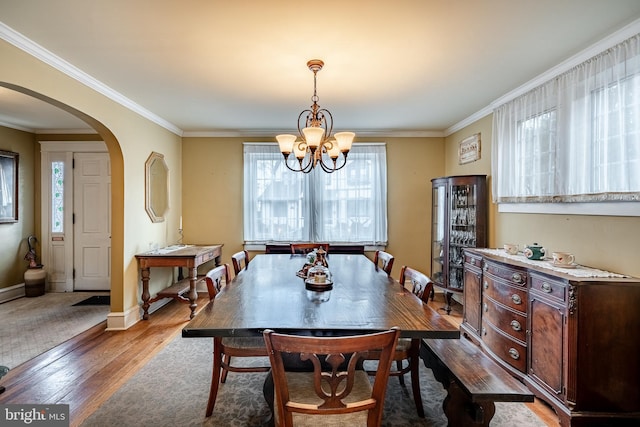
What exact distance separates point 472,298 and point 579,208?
4.11 ft

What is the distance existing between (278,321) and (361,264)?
170 centimetres

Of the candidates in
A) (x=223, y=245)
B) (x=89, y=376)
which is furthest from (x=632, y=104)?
(x=223, y=245)

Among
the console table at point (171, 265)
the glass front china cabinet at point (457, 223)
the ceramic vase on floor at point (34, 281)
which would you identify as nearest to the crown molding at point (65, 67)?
the console table at point (171, 265)

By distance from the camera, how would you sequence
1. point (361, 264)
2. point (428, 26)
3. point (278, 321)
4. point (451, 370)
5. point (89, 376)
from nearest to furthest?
point (278, 321), point (451, 370), point (428, 26), point (89, 376), point (361, 264)

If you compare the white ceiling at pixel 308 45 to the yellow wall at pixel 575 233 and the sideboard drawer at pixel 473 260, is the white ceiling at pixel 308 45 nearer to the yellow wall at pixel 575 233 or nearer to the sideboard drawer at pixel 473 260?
the yellow wall at pixel 575 233

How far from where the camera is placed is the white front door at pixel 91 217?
479cm

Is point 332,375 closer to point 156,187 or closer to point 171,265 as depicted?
point 171,265

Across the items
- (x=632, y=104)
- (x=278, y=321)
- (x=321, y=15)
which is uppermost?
(x=321, y=15)

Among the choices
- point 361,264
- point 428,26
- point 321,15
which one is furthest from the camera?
point 361,264

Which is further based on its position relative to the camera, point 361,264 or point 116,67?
point 361,264

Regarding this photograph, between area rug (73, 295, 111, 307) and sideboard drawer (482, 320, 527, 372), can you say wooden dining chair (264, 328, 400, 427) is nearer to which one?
sideboard drawer (482, 320, 527, 372)

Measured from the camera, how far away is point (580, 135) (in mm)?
2383

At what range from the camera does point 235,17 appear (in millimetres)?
1916

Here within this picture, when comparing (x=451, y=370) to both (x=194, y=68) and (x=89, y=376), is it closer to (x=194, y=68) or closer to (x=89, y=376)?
(x=89, y=376)
